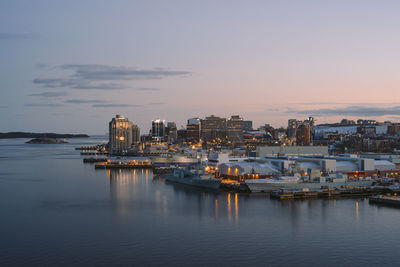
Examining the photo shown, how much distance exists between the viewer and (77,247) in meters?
12.0

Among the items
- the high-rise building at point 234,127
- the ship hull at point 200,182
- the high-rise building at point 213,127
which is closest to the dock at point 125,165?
the ship hull at point 200,182

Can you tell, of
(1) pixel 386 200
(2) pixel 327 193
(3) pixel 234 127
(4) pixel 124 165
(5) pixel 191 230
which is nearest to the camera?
(5) pixel 191 230

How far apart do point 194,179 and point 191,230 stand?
36.6ft

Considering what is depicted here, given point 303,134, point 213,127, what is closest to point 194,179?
point 303,134

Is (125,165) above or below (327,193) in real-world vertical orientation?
above

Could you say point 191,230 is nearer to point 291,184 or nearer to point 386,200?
point 291,184

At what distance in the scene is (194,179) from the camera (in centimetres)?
2502

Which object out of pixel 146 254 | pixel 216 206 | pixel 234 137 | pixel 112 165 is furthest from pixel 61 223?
pixel 234 137

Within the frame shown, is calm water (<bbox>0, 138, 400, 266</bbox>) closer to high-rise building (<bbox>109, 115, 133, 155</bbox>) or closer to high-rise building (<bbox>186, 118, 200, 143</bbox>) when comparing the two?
high-rise building (<bbox>109, 115, 133, 155</bbox>)

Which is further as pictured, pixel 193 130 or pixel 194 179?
pixel 193 130

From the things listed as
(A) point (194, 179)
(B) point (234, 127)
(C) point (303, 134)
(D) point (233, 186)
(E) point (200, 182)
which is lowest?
(D) point (233, 186)

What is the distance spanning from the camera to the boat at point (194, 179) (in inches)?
931

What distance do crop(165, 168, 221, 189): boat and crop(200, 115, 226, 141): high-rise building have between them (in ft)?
285

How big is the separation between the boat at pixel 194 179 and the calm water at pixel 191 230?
1.84 metres
